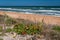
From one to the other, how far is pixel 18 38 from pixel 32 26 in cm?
152

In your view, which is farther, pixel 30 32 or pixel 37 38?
pixel 30 32

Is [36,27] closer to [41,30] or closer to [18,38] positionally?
[41,30]

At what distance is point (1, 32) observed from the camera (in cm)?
1243

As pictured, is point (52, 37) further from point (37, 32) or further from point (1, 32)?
point (1, 32)

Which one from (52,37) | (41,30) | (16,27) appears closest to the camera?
(52,37)

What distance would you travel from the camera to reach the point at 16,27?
1299cm

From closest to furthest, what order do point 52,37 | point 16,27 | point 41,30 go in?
point 52,37 < point 41,30 < point 16,27

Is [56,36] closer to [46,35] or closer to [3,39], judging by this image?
[46,35]

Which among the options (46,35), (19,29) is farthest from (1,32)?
(46,35)

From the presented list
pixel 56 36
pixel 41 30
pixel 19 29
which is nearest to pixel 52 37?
pixel 56 36

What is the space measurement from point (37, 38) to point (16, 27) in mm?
2116

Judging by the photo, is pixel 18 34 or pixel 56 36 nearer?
pixel 56 36

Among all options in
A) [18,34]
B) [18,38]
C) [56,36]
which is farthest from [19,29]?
[56,36]

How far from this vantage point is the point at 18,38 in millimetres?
11008
